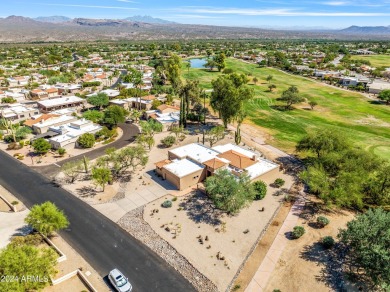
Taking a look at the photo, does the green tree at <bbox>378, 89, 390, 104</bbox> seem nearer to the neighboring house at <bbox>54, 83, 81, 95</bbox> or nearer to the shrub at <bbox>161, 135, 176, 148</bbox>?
the shrub at <bbox>161, 135, 176, 148</bbox>

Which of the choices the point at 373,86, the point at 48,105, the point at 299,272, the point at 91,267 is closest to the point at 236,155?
the point at 299,272

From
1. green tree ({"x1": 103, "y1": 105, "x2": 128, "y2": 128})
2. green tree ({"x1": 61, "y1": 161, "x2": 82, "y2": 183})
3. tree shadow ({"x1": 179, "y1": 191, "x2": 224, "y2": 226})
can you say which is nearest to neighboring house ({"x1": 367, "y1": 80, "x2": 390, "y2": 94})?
green tree ({"x1": 103, "y1": 105, "x2": 128, "y2": 128})

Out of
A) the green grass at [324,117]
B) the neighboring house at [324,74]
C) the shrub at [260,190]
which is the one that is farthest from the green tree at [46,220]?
the neighboring house at [324,74]

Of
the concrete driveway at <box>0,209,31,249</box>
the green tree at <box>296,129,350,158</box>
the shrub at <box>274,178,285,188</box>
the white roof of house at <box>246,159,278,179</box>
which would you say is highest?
the green tree at <box>296,129,350,158</box>

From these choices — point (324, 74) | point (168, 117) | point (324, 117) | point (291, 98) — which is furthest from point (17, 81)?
point (324, 74)

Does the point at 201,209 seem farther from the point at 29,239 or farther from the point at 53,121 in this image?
the point at 53,121

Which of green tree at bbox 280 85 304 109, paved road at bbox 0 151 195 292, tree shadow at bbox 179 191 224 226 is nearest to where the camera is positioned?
paved road at bbox 0 151 195 292
